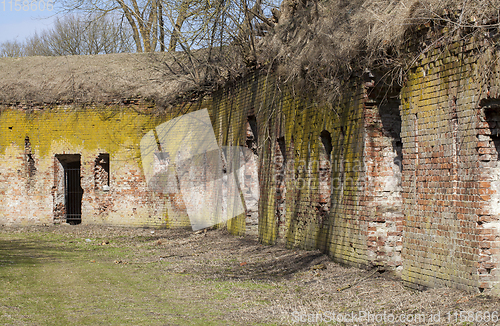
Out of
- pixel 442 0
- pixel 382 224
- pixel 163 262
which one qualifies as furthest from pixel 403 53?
pixel 163 262

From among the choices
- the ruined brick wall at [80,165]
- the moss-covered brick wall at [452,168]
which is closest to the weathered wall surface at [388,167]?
the moss-covered brick wall at [452,168]

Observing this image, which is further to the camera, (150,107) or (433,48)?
(150,107)

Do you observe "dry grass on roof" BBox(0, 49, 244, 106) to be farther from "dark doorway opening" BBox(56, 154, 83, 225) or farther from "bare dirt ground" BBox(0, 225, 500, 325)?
"bare dirt ground" BBox(0, 225, 500, 325)

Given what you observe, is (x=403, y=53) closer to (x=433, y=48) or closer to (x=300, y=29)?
(x=433, y=48)

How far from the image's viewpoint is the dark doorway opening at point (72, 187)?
63.5ft

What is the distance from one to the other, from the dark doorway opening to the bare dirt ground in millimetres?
6428

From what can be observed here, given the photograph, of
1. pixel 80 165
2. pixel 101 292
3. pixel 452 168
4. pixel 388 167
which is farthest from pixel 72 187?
pixel 452 168

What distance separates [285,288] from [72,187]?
14296 millimetres

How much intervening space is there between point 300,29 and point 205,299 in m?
5.65

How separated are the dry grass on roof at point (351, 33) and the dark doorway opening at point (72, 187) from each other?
1030 centimetres

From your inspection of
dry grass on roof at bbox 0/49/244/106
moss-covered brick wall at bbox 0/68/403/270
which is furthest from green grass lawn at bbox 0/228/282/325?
Answer: dry grass on roof at bbox 0/49/244/106

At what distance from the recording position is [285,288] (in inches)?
309

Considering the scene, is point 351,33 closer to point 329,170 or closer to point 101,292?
point 329,170

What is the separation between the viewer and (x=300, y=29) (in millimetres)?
10492
